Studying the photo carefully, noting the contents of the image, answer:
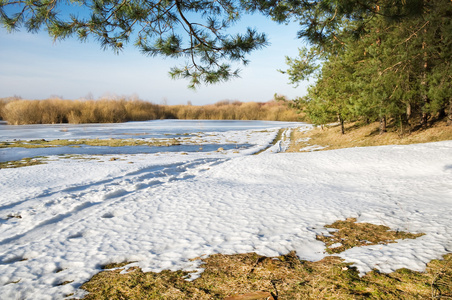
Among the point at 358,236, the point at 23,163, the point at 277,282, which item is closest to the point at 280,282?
the point at 277,282

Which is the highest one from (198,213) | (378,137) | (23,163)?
(378,137)

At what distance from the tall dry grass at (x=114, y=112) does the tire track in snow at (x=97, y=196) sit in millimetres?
13911

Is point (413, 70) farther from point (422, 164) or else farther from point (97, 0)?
point (97, 0)

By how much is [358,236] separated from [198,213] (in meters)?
1.64

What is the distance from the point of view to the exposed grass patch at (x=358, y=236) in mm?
2125

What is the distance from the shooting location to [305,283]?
158 cm

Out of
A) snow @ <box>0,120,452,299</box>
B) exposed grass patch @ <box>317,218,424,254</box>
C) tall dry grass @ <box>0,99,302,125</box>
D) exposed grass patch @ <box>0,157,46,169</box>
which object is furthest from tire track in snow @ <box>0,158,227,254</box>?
tall dry grass @ <box>0,99,302,125</box>

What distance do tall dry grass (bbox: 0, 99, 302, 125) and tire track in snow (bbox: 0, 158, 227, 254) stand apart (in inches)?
548

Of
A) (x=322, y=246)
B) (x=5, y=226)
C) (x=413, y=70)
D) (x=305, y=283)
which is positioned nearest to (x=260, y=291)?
(x=305, y=283)

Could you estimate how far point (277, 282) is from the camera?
1611mm

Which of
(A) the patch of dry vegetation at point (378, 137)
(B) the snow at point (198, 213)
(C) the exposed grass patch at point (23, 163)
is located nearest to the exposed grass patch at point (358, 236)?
(B) the snow at point (198, 213)

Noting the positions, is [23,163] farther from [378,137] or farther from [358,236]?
[378,137]

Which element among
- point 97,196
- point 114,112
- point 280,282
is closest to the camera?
point 280,282

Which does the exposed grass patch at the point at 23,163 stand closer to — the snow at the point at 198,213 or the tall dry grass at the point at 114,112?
the snow at the point at 198,213
